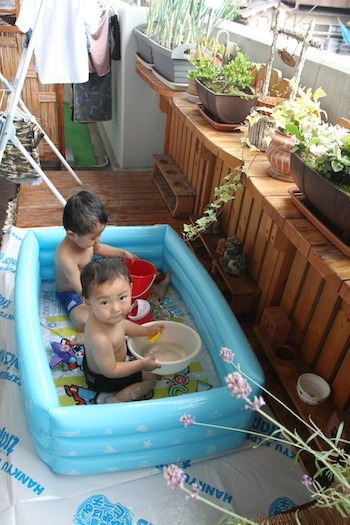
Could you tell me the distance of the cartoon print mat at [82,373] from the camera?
1.76 m

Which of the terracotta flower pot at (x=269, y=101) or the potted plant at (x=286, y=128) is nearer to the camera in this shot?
the potted plant at (x=286, y=128)

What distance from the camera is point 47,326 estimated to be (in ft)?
6.78

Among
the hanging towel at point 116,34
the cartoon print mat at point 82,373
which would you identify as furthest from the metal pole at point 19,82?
the hanging towel at point 116,34

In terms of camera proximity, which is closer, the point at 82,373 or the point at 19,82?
the point at 82,373

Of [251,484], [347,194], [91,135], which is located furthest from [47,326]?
[91,135]

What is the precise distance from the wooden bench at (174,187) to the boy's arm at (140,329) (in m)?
1.26

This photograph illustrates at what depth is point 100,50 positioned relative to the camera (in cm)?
360

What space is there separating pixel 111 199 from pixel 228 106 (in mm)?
1457

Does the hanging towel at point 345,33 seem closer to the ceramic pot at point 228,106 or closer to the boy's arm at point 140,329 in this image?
the ceramic pot at point 228,106

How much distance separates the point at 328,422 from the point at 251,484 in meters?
0.36

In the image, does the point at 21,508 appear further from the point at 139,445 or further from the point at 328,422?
the point at 328,422

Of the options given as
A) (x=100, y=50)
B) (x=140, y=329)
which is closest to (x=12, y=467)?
(x=140, y=329)

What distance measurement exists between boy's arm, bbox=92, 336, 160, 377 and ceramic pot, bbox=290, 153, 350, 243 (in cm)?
84

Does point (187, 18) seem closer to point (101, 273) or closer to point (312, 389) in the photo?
point (101, 273)
